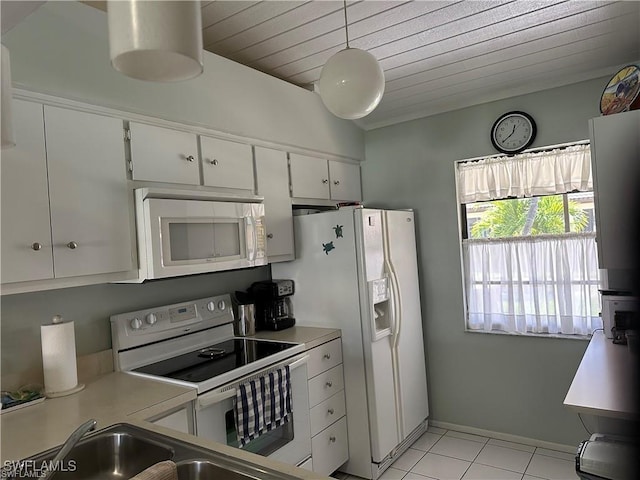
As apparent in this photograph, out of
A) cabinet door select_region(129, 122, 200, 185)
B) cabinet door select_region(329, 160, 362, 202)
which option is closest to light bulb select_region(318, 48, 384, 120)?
cabinet door select_region(129, 122, 200, 185)

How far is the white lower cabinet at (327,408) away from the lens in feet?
8.36

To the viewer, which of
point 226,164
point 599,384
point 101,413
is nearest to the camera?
point 101,413

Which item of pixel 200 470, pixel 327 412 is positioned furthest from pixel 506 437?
pixel 200 470

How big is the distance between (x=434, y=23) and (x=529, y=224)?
1.61m

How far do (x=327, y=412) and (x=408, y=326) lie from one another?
2.88 feet

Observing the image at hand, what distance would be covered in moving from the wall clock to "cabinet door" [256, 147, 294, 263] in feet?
4.89

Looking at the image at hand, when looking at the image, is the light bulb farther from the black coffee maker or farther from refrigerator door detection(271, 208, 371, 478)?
the black coffee maker

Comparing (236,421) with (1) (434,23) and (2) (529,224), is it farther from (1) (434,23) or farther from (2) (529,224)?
(2) (529,224)

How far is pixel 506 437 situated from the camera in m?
3.13

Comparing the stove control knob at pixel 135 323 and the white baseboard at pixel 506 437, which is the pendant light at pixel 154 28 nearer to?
the stove control knob at pixel 135 323

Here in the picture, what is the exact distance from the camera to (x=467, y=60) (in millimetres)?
2578

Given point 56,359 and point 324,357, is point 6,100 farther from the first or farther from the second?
point 324,357

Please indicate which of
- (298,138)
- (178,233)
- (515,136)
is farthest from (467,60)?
(178,233)

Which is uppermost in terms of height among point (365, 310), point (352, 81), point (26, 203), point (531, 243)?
point (352, 81)
